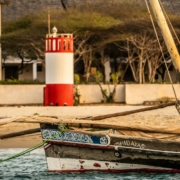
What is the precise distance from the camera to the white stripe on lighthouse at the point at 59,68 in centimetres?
3359

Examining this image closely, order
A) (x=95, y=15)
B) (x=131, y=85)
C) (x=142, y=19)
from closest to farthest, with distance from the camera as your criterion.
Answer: (x=131, y=85)
(x=142, y=19)
(x=95, y=15)

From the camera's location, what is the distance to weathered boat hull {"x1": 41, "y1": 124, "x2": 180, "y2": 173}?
16.8 meters

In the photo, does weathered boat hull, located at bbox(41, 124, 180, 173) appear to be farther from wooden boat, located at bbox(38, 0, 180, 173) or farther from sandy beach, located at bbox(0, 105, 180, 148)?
sandy beach, located at bbox(0, 105, 180, 148)

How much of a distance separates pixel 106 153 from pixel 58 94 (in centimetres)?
1632

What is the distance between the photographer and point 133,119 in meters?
27.2

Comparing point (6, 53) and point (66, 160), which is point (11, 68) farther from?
point (66, 160)

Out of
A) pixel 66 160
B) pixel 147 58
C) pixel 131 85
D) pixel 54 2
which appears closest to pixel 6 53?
pixel 54 2

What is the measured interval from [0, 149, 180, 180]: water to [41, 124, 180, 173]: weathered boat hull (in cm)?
15

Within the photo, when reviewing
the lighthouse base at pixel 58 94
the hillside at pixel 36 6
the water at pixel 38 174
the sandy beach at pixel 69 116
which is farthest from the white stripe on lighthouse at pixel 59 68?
the hillside at pixel 36 6

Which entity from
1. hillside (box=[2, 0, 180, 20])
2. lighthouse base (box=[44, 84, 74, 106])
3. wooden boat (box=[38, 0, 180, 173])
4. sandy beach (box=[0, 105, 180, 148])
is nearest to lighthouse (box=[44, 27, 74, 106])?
lighthouse base (box=[44, 84, 74, 106])

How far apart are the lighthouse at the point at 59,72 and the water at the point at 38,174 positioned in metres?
11.0

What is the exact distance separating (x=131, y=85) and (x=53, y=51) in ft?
16.4

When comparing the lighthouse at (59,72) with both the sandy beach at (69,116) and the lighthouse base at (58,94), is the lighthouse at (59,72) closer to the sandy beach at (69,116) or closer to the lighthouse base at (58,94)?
the lighthouse base at (58,94)

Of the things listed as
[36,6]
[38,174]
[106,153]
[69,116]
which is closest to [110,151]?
[106,153]
